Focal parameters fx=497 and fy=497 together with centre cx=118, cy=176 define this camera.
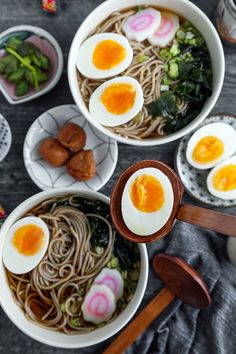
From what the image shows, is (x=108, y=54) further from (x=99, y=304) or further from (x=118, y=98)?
(x=99, y=304)

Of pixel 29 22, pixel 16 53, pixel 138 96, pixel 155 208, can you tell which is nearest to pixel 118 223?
pixel 155 208

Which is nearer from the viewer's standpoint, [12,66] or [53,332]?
[53,332]

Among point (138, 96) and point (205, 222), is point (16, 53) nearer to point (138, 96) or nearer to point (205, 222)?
point (138, 96)

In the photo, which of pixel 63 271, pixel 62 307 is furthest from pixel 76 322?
pixel 63 271

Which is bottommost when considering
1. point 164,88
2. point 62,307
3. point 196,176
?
point 62,307

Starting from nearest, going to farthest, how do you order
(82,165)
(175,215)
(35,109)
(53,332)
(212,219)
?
(212,219) < (175,215) < (53,332) < (82,165) < (35,109)

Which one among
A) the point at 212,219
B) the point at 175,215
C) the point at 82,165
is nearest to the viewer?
the point at 212,219

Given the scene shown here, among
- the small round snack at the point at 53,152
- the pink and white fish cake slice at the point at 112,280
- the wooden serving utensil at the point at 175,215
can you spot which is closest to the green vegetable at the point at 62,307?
the pink and white fish cake slice at the point at 112,280
